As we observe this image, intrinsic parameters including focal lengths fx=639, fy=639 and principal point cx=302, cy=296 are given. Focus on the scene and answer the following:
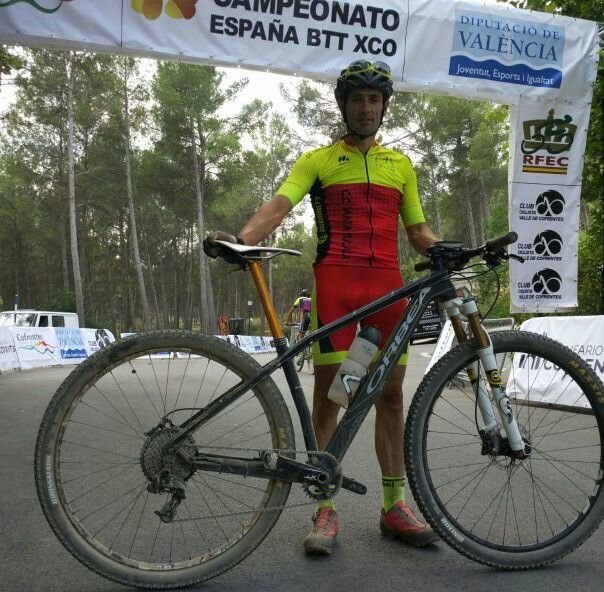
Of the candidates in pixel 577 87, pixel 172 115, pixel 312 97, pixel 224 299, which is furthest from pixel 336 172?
pixel 224 299

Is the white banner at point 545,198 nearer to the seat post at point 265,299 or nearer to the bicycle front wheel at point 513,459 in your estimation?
the bicycle front wheel at point 513,459

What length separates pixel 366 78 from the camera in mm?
2879

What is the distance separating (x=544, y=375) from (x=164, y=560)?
5.87ft

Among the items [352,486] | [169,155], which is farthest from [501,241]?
[169,155]

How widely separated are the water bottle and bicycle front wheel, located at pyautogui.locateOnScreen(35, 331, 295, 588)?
265 mm

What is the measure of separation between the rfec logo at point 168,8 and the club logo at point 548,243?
446 cm

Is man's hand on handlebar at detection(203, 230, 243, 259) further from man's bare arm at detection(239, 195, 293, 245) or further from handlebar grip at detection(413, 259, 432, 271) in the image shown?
handlebar grip at detection(413, 259, 432, 271)

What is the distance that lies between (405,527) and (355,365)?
2.81 ft

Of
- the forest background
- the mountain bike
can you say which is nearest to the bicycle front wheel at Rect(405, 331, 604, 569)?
the mountain bike

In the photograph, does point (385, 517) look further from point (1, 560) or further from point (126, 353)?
point (1, 560)

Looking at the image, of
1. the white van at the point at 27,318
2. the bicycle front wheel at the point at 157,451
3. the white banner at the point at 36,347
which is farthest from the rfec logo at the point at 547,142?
the white van at the point at 27,318

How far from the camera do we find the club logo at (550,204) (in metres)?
7.31

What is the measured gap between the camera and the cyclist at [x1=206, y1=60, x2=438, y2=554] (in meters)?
2.90

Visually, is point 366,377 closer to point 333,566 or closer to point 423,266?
point 423,266
